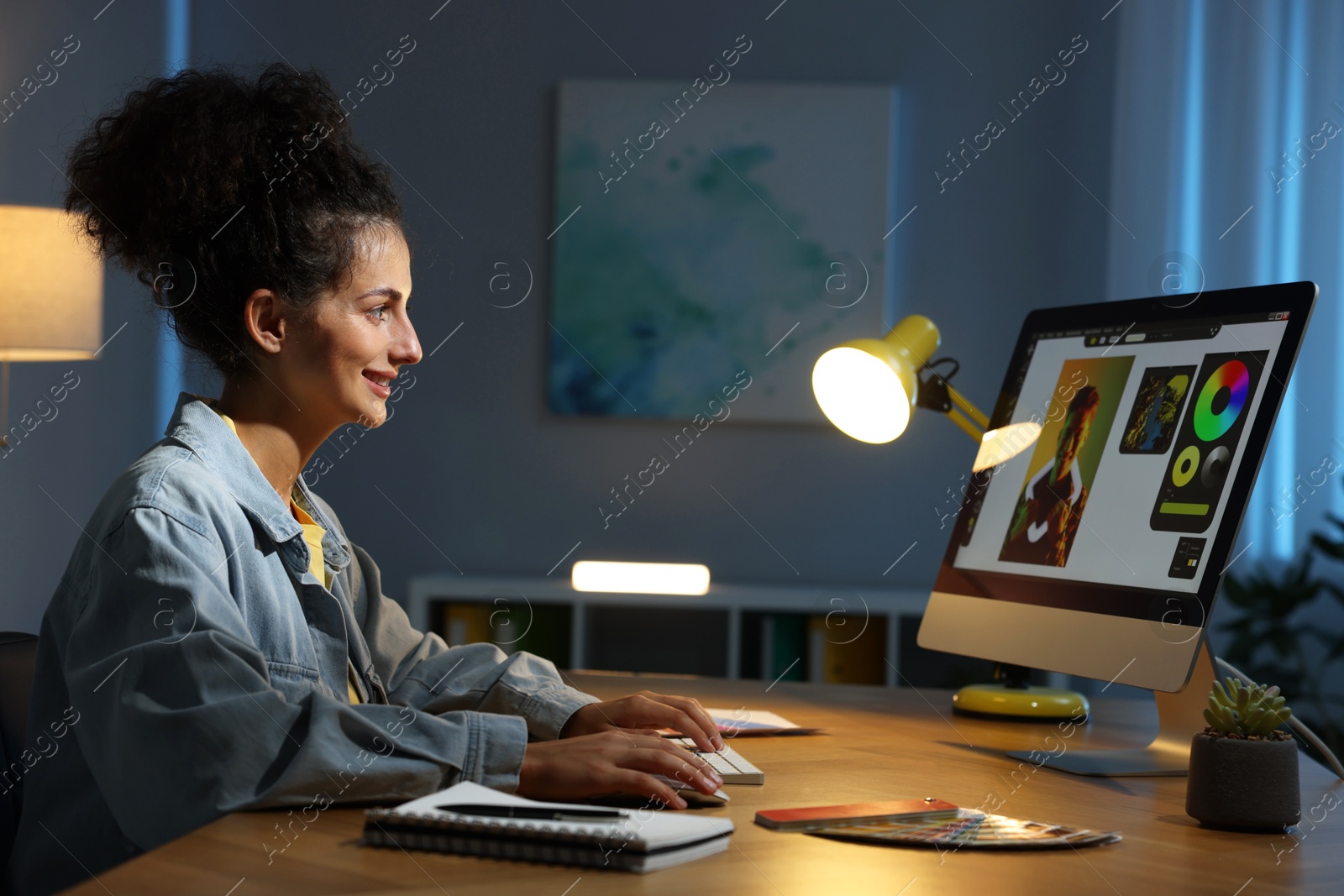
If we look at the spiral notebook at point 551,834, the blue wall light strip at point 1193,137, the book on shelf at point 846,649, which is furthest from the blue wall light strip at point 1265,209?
the spiral notebook at point 551,834

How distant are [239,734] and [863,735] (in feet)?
2.47

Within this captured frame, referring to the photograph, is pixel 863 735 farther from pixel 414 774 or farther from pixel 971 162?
pixel 971 162

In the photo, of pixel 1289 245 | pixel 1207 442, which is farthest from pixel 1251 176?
pixel 1207 442

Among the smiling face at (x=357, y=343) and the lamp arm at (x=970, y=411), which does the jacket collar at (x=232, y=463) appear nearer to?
the smiling face at (x=357, y=343)

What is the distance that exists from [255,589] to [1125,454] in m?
0.92

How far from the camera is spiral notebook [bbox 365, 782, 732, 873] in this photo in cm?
80

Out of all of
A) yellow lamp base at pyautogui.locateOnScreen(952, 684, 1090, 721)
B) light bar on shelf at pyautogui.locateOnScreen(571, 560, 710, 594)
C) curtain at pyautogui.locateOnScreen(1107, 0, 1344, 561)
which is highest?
curtain at pyautogui.locateOnScreen(1107, 0, 1344, 561)

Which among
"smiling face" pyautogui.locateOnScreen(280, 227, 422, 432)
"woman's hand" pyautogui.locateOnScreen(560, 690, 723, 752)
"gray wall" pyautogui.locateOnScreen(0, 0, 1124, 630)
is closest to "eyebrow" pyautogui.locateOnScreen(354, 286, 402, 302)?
"smiling face" pyautogui.locateOnScreen(280, 227, 422, 432)

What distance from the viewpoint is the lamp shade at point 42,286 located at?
7.05 feet

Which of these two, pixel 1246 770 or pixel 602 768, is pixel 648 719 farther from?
pixel 1246 770

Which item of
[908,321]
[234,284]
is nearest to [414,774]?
[234,284]

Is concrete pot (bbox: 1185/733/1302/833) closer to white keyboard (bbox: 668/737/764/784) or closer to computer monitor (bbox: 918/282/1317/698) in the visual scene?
computer monitor (bbox: 918/282/1317/698)

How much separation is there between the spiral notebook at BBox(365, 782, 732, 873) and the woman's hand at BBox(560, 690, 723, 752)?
1.04ft

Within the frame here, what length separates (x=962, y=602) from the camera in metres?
1.51
